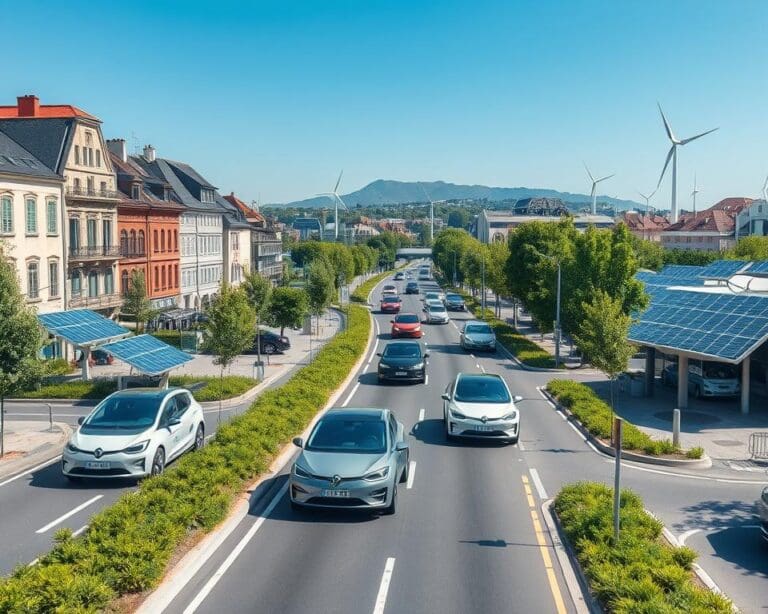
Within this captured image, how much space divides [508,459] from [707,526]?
17.7ft

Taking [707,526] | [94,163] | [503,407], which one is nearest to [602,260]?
[503,407]

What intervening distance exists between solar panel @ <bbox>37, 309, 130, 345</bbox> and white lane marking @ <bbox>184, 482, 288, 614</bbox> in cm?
1783

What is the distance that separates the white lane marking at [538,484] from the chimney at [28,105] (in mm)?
39867

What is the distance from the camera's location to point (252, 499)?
588 inches

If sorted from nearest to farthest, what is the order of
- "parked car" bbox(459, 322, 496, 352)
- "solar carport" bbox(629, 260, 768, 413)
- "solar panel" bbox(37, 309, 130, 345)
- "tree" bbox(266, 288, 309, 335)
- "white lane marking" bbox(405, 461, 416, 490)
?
"white lane marking" bbox(405, 461, 416, 490) < "solar carport" bbox(629, 260, 768, 413) < "solar panel" bbox(37, 309, 130, 345) < "parked car" bbox(459, 322, 496, 352) < "tree" bbox(266, 288, 309, 335)

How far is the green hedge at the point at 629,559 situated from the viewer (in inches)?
379

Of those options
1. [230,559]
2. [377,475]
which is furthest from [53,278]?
[230,559]

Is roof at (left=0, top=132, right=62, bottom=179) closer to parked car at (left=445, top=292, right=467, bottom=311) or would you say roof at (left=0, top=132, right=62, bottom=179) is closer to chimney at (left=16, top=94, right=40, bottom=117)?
chimney at (left=16, top=94, right=40, bottom=117)

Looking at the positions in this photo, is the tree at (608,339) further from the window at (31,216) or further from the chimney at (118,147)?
the chimney at (118,147)

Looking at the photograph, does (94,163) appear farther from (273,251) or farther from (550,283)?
(273,251)

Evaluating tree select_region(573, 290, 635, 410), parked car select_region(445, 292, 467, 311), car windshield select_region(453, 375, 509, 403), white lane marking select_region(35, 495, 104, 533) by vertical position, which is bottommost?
parked car select_region(445, 292, 467, 311)

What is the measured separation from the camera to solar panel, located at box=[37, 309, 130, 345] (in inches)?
1197

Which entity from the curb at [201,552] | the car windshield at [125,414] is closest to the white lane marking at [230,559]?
the curb at [201,552]

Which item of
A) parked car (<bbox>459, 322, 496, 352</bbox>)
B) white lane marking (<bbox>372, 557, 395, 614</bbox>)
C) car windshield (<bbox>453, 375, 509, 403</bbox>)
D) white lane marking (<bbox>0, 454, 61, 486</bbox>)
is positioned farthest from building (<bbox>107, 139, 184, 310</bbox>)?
white lane marking (<bbox>372, 557, 395, 614</bbox>)
